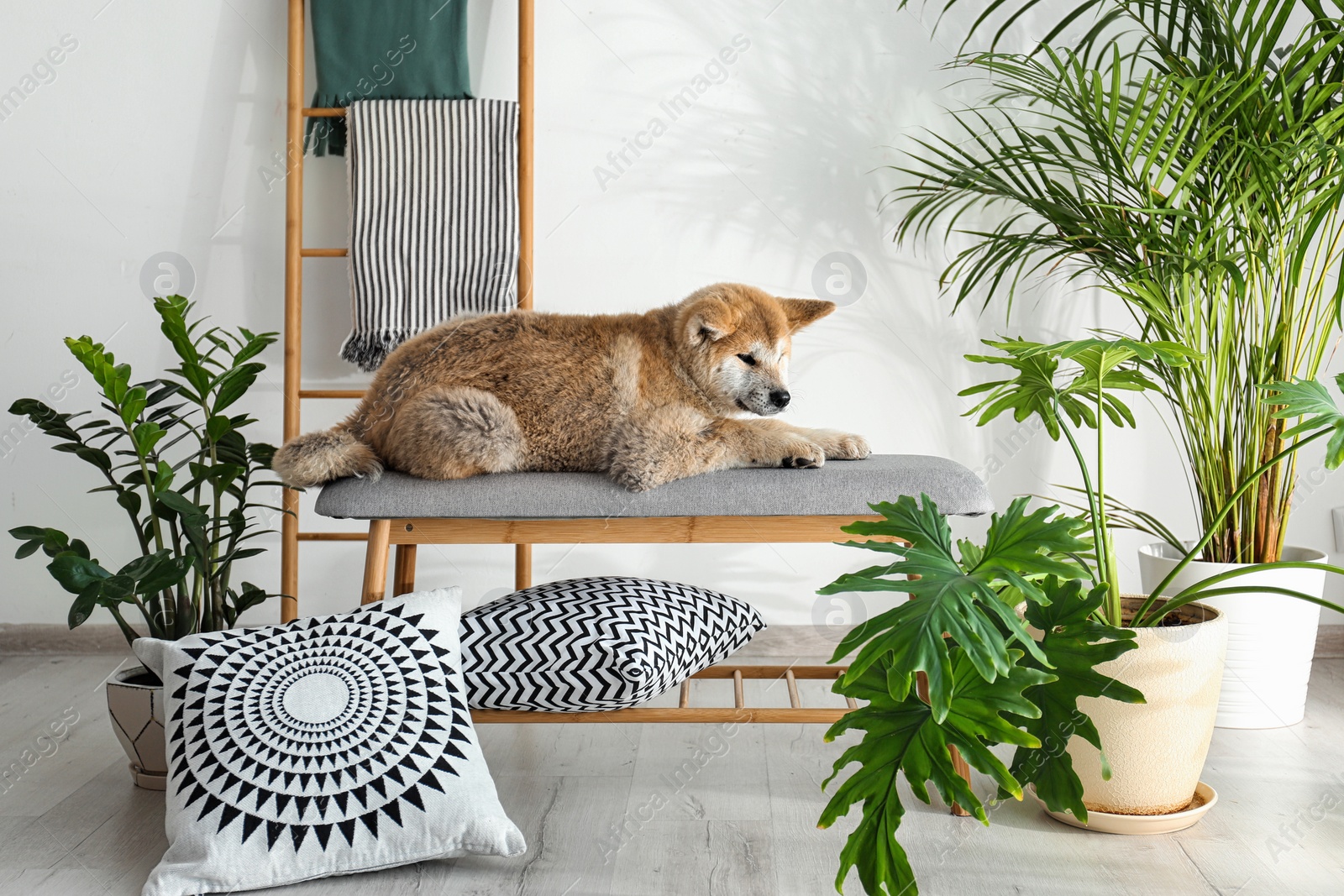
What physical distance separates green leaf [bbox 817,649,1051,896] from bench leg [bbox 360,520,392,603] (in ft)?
2.58

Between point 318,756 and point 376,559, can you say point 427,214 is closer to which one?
point 376,559

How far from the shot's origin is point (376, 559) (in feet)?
5.33

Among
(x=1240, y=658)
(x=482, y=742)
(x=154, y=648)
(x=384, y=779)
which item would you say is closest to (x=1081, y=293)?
(x=1240, y=658)

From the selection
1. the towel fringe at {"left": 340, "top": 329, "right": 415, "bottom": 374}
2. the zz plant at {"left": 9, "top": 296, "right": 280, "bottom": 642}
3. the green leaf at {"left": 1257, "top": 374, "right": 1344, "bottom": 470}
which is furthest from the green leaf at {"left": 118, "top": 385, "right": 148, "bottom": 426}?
the green leaf at {"left": 1257, "top": 374, "right": 1344, "bottom": 470}

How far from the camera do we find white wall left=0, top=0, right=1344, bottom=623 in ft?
8.00

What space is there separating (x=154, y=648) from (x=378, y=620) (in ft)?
1.14

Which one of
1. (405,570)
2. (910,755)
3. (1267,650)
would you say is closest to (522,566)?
(405,570)

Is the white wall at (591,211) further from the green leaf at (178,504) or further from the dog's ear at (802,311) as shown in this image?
the green leaf at (178,504)

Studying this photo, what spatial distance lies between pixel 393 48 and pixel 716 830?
6.36 ft

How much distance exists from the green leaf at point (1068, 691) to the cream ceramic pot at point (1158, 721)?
0.09 meters

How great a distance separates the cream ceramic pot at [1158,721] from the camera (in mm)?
1451

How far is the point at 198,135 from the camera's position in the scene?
8.14 feet

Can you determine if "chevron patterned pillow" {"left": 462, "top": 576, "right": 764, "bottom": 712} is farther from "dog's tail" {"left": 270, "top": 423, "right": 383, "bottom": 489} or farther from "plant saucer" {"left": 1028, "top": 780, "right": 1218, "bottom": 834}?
"plant saucer" {"left": 1028, "top": 780, "right": 1218, "bottom": 834}

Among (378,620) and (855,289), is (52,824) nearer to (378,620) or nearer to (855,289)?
(378,620)
